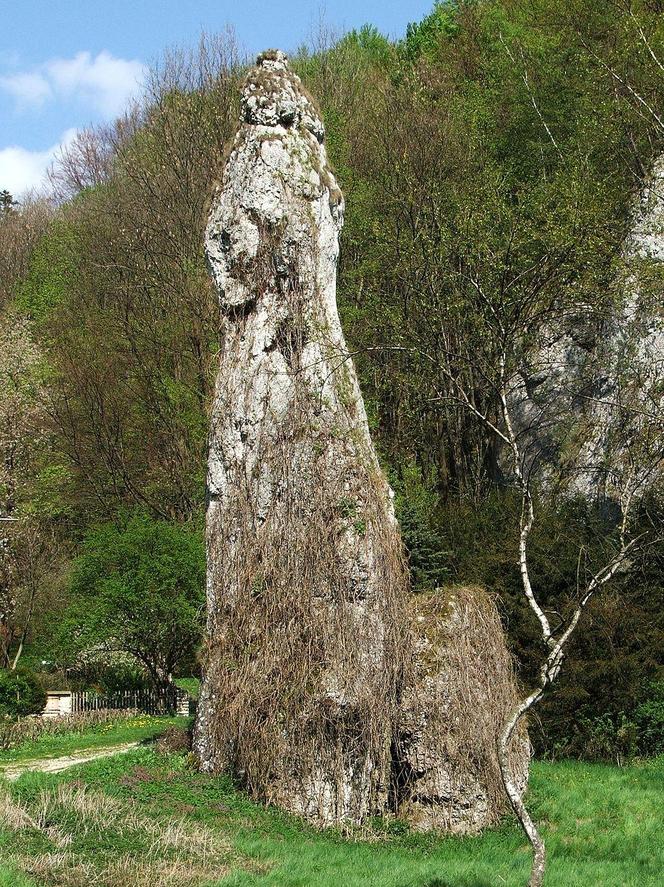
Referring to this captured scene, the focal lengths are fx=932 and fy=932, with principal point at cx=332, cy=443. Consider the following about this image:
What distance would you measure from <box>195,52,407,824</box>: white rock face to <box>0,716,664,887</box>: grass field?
27.1 inches

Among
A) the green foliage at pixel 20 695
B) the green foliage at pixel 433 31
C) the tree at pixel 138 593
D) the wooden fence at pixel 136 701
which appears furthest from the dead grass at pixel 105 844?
the green foliage at pixel 433 31

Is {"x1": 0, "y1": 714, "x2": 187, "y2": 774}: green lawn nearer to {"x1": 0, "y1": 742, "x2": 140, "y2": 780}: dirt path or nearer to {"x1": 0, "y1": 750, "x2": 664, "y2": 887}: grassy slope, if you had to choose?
{"x1": 0, "y1": 742, "x2": 140, "y2": 780}: dirt path

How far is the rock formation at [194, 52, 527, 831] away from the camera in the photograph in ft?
32.1

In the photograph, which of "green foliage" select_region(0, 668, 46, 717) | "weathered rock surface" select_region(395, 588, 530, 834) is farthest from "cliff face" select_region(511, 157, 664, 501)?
"green foliage" select_region(0, 668, 46, 717)

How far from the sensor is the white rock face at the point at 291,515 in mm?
9828

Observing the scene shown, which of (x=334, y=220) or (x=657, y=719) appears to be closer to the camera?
(x=334, y=220)

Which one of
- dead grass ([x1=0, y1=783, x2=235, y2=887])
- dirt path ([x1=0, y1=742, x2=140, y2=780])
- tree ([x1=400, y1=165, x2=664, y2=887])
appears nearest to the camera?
dead grass ([x1=0, y1=783, x2=235, y2=887])

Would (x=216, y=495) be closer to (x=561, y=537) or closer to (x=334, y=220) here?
(x=334, y=220)

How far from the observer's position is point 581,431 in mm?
19219

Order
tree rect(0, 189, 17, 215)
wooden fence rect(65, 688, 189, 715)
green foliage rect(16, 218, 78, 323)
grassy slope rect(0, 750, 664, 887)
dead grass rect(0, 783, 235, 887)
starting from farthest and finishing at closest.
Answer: tree rect(0, 189, 17, 215), green foliage rect(16, 218, 78, 323), wooden fence rect(65, 688, 189, 715), grassy slope rect(0, 750, 664, 887), dead grass rect(0, 783, 235, 887)

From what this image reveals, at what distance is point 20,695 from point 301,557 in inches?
453

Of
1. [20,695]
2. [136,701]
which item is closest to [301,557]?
[136,701]

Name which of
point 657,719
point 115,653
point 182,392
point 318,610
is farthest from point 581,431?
point 115,653

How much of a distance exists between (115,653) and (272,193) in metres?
14.4
